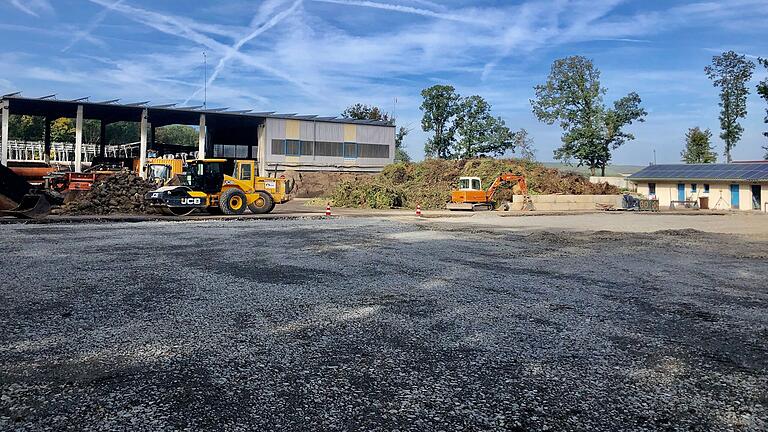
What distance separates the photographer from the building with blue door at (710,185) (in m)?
44.1

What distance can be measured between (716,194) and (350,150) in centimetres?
3171

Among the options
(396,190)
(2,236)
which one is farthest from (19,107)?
(2,236)

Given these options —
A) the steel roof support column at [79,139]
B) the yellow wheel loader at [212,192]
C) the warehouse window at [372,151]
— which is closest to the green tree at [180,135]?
the warehouse window at [372,151]

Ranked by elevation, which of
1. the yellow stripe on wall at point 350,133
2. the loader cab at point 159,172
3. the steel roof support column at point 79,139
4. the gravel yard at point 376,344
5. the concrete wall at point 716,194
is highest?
the yellow stripe on wall at point 350,133

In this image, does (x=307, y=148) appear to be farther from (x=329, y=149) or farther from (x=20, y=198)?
(x=20, y=198)

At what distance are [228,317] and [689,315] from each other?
5.49 metres

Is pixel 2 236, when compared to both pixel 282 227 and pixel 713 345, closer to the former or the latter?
pixel 282 227

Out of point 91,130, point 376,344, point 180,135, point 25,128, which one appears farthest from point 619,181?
point 180,135

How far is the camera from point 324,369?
4.75 m

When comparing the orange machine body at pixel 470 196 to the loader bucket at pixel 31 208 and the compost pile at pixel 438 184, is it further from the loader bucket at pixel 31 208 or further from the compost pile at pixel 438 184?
the loader bucket at pixel 31 208

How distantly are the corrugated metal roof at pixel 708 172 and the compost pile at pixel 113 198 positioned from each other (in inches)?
1658

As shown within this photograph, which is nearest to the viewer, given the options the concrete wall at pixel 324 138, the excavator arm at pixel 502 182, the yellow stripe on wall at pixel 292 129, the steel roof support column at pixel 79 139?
the excavator arm at pixel 502 182

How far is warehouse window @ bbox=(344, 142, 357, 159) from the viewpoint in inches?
2179

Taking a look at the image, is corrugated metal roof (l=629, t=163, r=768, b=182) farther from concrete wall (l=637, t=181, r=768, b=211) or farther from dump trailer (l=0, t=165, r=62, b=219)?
dump trailer (l=0, t=165, r=62, b=219)
